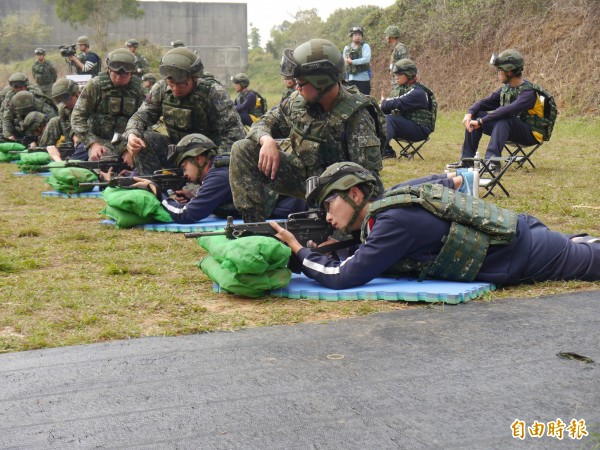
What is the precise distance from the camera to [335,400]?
3412 millimetres

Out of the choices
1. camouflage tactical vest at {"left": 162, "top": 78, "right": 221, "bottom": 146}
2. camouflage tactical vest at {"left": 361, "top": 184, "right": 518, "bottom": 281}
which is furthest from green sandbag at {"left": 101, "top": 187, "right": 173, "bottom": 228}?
camouflage tactical vest at {"left": 361, "top": 184, "right": 518, "bottom": 281}

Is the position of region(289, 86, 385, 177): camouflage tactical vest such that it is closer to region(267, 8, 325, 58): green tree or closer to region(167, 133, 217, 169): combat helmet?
region(167, 133, 217, 169): combat helmet

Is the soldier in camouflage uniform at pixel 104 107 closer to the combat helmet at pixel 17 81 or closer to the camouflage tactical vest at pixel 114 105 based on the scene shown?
the camouflage tactical vest at pixel 114 105

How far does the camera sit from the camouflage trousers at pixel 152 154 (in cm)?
925

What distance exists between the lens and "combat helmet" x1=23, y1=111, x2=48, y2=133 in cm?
1605

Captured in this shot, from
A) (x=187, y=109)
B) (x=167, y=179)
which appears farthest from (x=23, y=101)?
(x=167, y=179)

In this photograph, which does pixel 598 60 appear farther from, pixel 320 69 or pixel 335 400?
pixel 335 400

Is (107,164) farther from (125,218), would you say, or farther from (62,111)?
(62,111)

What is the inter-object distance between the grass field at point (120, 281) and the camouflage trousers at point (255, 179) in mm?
573

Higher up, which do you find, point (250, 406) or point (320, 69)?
point (320, 69)

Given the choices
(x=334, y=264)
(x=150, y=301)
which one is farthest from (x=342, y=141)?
(x=150, y=301)

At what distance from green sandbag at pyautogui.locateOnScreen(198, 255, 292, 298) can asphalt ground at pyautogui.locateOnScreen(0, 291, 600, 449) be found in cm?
69

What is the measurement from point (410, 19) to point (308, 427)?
28.4 metres

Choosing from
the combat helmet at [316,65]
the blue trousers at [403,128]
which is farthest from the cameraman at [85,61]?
the combat helmet at [316,65]
